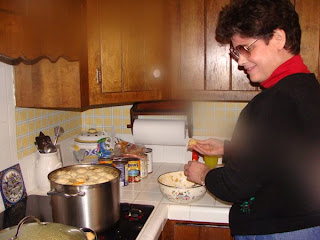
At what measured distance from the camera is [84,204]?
1256 mm

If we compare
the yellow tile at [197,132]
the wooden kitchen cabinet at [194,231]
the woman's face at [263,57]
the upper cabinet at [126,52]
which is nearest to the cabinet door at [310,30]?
the upper cabinet at [126,52]

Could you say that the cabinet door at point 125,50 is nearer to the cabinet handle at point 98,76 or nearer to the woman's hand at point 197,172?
the cabinet handle at point 98,76

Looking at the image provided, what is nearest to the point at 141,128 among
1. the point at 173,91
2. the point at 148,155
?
the point at 148,155

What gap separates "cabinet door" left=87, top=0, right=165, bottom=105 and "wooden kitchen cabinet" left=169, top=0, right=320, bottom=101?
3.3 inches

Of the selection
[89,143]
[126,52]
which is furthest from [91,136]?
[126,52]

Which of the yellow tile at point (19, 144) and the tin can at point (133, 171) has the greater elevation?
the yellow tile at point (19, 144)

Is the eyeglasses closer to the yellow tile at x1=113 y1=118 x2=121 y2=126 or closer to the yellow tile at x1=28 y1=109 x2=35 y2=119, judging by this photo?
the yellow tile at x1=28 y1=109 x2=35 y2=119

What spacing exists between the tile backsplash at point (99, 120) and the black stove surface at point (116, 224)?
23 cm

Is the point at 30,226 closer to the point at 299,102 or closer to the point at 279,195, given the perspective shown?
the point at 279,195

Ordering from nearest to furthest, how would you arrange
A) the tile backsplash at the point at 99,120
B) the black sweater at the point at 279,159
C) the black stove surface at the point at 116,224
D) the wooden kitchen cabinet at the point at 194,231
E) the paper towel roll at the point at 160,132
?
the black sweater at the point at 279,159 → the black stove surface at the point at 116,224 → the wooden kitchen cabinet at the point at 194,231 → the tile backsplash at the point at 99,120 → the paper towel roll at the point at 160,132

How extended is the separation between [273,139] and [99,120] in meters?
1.47

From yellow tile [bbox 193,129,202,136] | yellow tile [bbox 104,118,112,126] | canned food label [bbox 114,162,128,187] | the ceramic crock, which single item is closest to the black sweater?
canned food label [bbox 114,162,128,187]

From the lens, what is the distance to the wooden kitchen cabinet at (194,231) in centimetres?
159

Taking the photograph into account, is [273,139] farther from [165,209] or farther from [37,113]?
[37,113]
